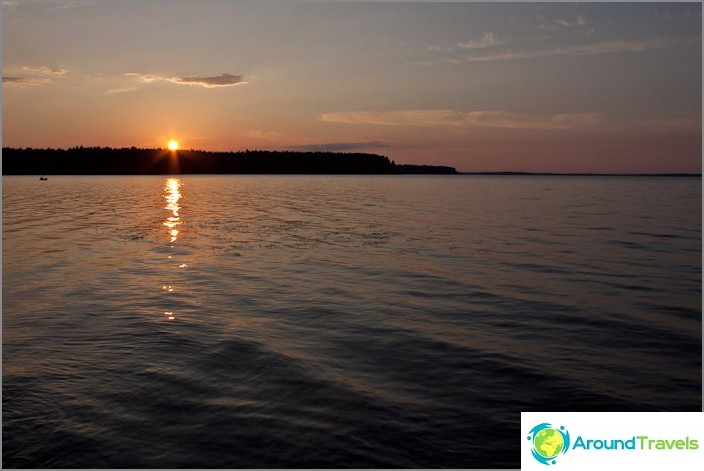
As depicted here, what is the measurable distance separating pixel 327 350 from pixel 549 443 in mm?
5992

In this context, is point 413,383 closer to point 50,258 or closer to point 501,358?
point 501,358

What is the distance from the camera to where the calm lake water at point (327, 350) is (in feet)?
Result: 29.0

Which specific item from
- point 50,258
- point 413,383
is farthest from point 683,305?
point 50,258

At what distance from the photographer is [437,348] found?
13.3 metres

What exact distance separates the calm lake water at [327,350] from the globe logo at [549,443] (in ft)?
1.37

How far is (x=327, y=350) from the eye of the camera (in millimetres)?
13047

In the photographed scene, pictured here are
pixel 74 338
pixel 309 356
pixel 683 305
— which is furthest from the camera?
pixel 683 305

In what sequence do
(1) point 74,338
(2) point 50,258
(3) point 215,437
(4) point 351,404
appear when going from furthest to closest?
1. (2) point 50,258
2. (1) point 74,338
3. (4) point 351,404
4. (3) point 215,437

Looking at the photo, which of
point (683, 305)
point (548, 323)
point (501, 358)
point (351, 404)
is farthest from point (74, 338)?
point (683, 305)

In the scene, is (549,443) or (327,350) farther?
(327,350)

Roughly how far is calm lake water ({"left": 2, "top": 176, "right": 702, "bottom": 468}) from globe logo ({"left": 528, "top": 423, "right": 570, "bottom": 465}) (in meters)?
0.42

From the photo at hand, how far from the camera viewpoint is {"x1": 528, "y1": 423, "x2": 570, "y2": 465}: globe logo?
8.17 meters

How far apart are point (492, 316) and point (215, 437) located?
984cm

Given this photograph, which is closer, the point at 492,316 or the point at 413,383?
the point at 413,383
